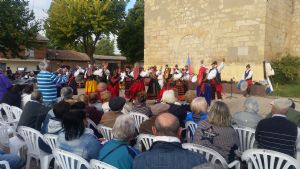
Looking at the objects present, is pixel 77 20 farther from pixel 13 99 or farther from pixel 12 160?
pixel 12 160

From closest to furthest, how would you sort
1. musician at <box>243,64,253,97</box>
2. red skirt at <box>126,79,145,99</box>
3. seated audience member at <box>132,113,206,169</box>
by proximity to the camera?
1. seated audience member at <box>132,113,206,169</box>
2. red skirt at <box>126,79,145,99</box>
3. musician at <box>243,64,253,97</box>

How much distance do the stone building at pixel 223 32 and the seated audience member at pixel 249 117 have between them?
35.4 ft

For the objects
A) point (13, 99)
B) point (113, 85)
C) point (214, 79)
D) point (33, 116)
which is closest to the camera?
point (33, 116)

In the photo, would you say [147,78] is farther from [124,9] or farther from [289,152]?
[124,9]

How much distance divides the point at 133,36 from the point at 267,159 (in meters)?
31.6

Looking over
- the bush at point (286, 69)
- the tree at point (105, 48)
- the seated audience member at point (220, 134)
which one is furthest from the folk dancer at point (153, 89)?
the tree at point (105, 48)

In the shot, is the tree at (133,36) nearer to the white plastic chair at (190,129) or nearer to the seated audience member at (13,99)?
the seated audience member at (13,99)

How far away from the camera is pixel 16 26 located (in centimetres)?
2192

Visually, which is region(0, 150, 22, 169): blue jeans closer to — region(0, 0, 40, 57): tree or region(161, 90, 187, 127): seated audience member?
region(161, 90, 187, 127): seated audience member

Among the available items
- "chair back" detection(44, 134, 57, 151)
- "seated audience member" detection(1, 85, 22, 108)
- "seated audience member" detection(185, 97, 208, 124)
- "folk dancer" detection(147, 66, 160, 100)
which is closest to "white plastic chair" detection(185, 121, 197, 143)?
"seated audience member" detection(185, 97, 208, 124)

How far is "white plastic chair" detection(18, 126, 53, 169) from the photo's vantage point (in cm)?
423

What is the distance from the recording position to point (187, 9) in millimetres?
18266

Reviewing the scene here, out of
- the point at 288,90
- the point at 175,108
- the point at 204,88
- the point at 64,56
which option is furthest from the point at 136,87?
the point at 64,56

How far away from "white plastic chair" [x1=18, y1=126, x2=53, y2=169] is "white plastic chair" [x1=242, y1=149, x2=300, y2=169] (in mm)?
2494
